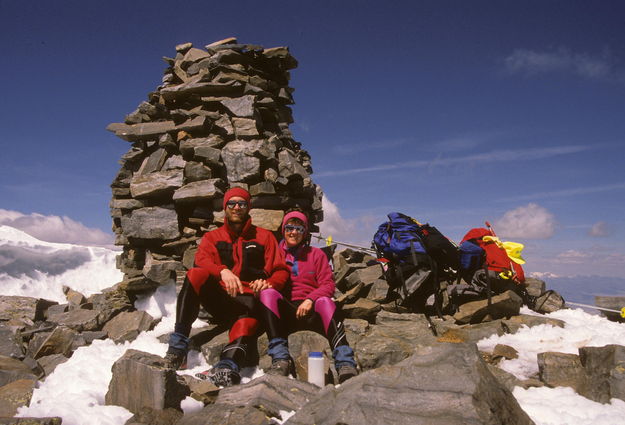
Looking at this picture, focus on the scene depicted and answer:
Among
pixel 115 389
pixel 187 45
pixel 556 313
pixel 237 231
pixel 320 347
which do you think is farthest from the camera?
pixel 187 45

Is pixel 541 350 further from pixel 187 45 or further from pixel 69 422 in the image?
pixel 187 45

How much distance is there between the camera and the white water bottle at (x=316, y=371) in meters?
4.85

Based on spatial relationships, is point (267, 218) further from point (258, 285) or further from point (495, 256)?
point (495, 256)

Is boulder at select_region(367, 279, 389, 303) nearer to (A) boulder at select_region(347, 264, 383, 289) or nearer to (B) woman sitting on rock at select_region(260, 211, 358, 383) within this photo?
(A) boulder at select_region(347, 264, 383, 289)

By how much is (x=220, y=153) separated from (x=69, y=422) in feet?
20.6

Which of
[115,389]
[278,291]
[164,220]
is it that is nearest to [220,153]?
[164,220]

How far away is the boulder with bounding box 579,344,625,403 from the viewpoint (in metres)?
4.26

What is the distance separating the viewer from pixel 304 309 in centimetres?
580

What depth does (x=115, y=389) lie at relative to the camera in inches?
172

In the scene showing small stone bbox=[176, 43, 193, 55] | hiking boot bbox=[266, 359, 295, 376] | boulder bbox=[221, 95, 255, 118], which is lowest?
hiking boot bbox=[266, 359, 295, 376]

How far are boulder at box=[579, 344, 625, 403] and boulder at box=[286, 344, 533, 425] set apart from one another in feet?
5.70

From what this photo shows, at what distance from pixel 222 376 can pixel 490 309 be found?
5.07m

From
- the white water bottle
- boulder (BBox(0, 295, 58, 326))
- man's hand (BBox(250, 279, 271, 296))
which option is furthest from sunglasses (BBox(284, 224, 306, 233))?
boulder (BBox(0, 295, 58, 326))

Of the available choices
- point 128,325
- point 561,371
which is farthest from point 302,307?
point 128,325
